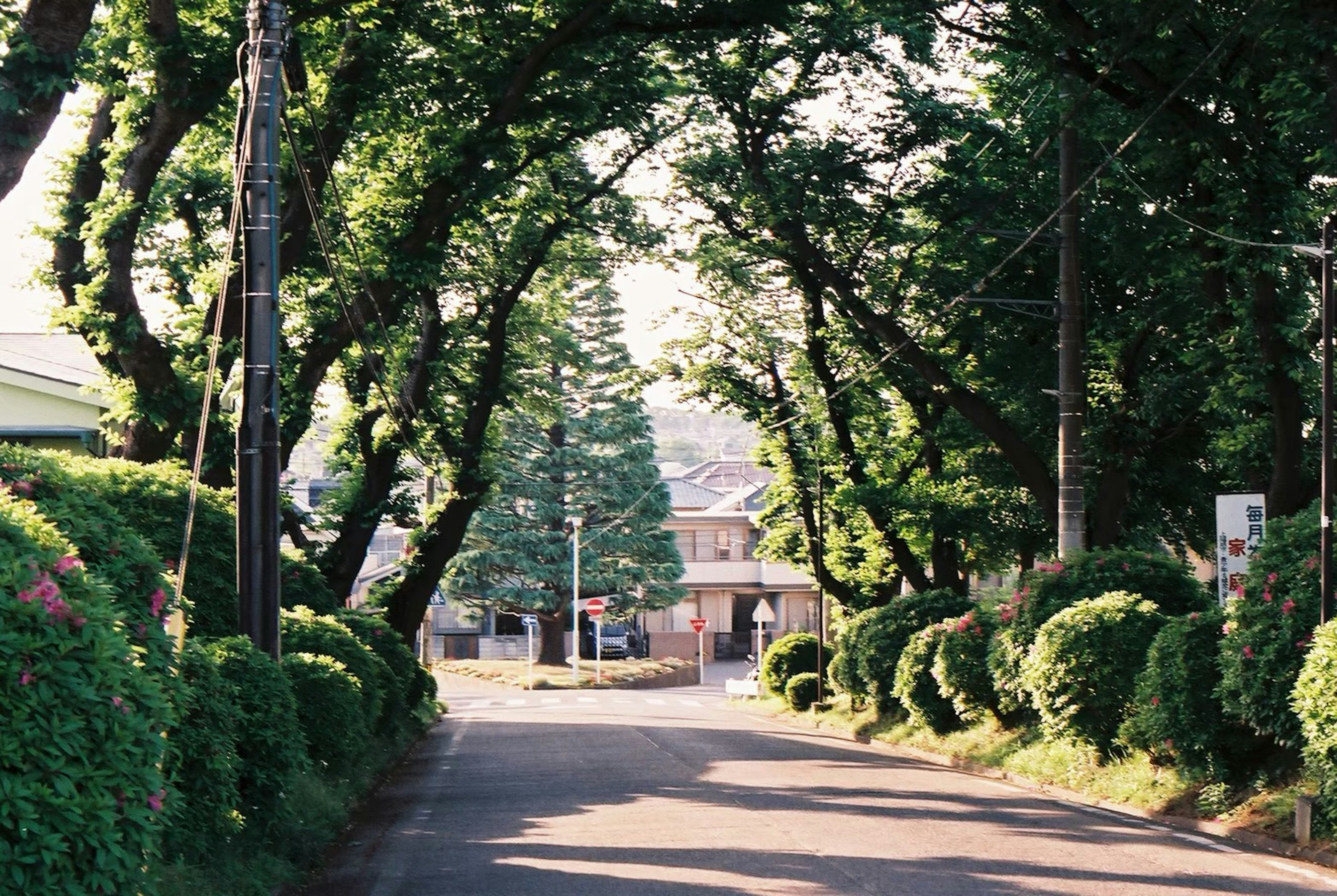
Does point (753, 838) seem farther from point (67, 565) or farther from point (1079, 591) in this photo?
point (1079, 591)

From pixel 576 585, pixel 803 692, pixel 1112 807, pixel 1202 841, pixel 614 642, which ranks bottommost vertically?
pixel 614 642

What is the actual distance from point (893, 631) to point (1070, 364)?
10321mm

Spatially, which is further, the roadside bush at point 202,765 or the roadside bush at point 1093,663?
the roadside bush at point 1093,663

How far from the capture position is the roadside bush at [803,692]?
4059cm

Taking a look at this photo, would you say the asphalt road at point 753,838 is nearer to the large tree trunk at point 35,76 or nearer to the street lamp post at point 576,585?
→ the large tree trunk at point 35,76

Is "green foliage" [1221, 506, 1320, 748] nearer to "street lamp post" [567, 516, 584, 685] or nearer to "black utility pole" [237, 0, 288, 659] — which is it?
"black utility pole" [237, 0, 288, 659]

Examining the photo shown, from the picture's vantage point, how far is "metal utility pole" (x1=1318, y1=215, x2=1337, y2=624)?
13.2 meters

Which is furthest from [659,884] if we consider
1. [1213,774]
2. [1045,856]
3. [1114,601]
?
[1114,601]

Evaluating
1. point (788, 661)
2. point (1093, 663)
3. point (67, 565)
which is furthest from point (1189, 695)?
point (788, 661)

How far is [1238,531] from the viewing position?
688 inches

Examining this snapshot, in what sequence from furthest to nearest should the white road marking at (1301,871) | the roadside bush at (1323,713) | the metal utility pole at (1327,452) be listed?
the metal utility pole at (1327,452) < the roadside bush at (1323,713) < the white road marking at (1301,871)

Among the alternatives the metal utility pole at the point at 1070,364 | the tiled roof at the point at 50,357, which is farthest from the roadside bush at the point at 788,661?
the metal utility pole at the point at 1070,364

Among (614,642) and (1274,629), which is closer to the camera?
(1274,629)

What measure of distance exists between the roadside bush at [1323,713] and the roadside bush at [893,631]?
17.0m
